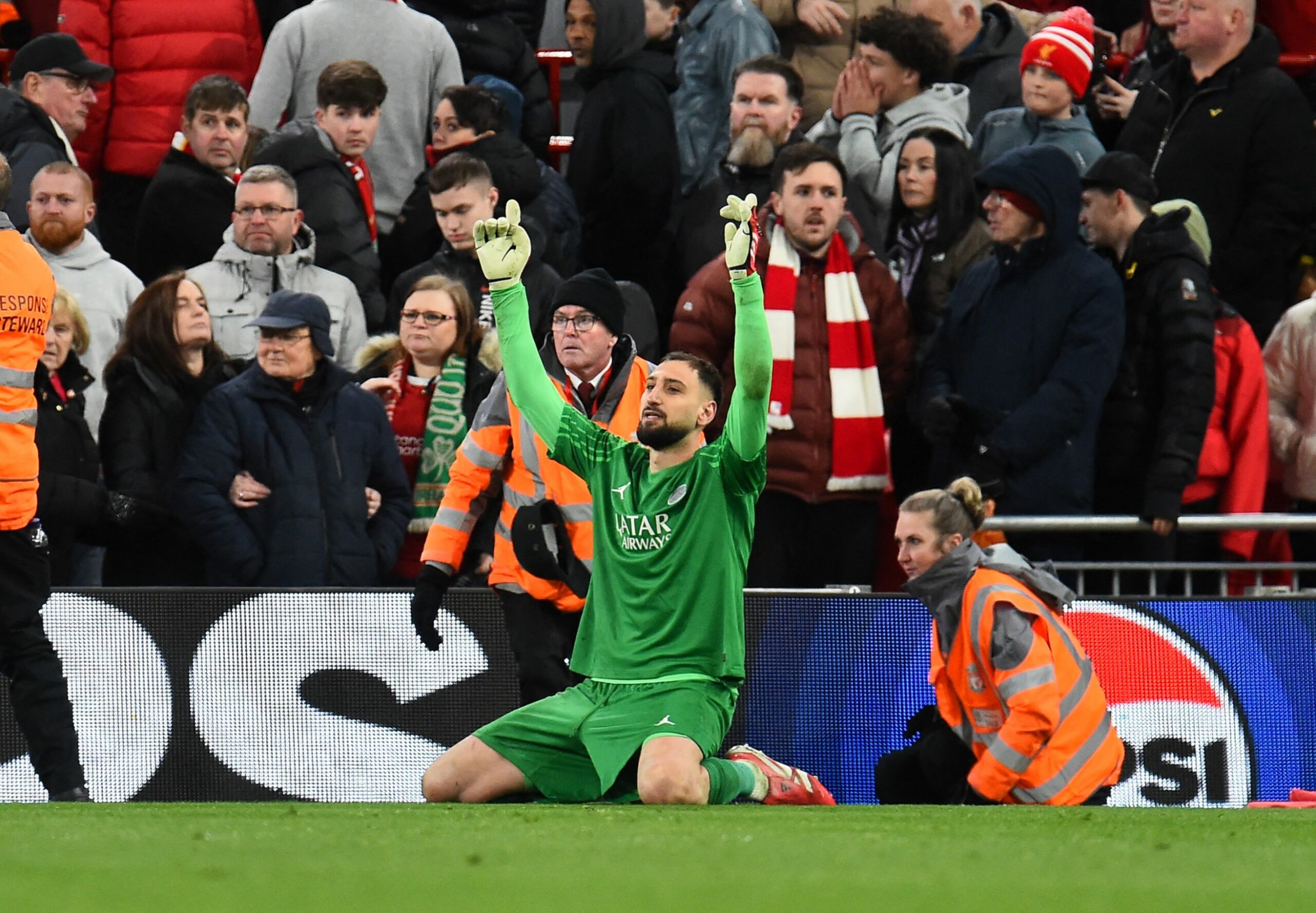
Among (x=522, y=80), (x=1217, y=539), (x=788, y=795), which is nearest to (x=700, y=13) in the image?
(x=522, y=80)

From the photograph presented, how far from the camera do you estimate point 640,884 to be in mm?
4598

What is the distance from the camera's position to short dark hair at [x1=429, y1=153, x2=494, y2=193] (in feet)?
31.2

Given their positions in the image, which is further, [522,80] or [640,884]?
[522,80]

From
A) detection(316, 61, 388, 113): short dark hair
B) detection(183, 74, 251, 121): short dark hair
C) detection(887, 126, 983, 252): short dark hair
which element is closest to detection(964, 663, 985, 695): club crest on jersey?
detection(887, 126, 983, 252): short dark hair

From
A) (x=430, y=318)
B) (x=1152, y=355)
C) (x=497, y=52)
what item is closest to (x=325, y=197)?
(x=430, y=318)

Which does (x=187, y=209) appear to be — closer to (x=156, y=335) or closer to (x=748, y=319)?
(x=156, y=335)

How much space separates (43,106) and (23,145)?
1.41ft

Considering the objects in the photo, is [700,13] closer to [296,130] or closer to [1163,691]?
[296,130]

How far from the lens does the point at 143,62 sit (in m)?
10.6

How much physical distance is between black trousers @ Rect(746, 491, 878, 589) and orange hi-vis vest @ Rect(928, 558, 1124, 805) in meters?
1.48

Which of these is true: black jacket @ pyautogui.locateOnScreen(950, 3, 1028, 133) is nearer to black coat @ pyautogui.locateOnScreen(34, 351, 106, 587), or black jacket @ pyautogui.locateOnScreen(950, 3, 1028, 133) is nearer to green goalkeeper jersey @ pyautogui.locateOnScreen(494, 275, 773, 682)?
green goalkeeper jersey @ pyautogui.locateOnScreen(494, 275, 773, 682)

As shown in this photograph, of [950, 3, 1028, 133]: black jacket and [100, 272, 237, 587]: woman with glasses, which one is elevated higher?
[950, 3, 1028, 133]: black jacket

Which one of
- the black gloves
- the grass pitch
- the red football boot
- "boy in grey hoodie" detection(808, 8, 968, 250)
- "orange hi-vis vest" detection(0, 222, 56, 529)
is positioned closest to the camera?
the grass pitch

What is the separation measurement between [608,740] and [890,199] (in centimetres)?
412
